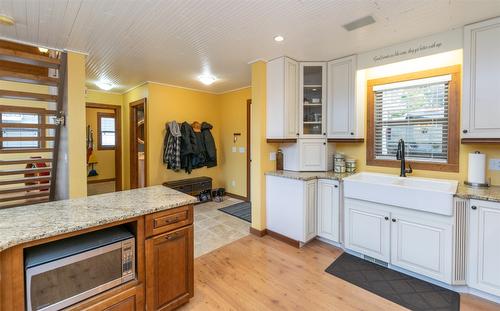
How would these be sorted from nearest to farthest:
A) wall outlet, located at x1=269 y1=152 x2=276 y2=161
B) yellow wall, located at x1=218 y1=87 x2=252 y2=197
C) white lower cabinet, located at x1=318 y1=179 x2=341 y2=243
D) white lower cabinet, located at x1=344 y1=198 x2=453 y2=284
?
white lower cabinet, located at x1=344 y1=198 x2=453 y2=284, white lower cabinet, located at x1=318 y1=179 x2=341 y2=243, wall outlet, located at x1=269 y1=152 x2=276 y2=161, yellow wall, located at x1=218 y1=87 x2=252 y2=197

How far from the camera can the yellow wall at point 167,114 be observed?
4.38 metres

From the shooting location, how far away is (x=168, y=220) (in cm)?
172

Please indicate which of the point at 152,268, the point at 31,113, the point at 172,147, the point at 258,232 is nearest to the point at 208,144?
the point at 172,147

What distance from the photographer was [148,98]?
4324 mm

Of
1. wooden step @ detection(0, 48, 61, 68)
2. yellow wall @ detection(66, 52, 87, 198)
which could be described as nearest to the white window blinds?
yellow wall @ detection(66, 52, 87, 198)

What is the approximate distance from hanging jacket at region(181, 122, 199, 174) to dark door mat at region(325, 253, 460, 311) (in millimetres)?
3214

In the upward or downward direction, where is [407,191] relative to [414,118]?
downward

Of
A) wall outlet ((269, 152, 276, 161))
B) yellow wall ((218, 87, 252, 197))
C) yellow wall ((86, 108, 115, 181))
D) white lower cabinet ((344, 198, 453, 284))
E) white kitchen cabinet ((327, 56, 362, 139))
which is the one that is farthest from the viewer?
yellow wall ((86, 108, 115, 181))

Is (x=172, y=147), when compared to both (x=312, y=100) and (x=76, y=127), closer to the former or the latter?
(x=76, y=127)

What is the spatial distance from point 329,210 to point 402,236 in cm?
79

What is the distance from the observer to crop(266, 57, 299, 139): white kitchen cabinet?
9.89ft

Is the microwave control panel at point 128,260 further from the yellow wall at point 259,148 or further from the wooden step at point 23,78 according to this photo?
the wooden step at point 23,78

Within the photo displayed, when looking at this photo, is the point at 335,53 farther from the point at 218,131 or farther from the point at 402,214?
the point at 218,131

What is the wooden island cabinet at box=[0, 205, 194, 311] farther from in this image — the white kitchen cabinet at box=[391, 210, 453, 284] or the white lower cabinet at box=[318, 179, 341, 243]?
the white kitchen cabinet at box=[391, 210, 453, 284]
